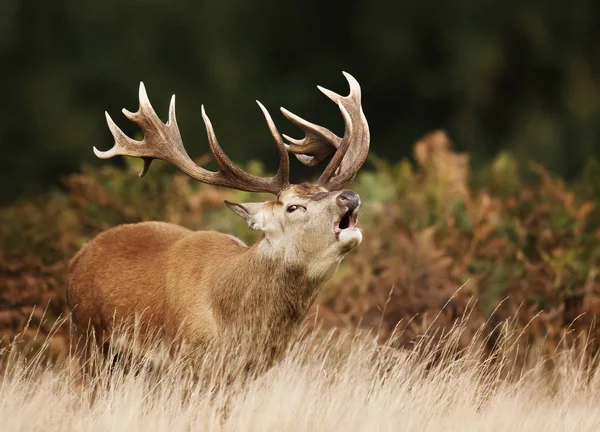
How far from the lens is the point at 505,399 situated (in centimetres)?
607

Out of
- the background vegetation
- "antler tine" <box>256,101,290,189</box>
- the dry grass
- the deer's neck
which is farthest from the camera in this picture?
the background vegetation

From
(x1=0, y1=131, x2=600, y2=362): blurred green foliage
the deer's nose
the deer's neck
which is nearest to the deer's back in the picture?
the deer's neck

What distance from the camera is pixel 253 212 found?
598 cm

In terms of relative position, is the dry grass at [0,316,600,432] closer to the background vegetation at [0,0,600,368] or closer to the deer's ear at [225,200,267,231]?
the deer's ear at [225,200,267,231]

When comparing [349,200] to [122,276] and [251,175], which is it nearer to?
[251,175]

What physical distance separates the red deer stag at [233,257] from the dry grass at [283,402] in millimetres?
227

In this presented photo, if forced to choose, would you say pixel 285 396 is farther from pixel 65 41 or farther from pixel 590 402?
pixel 65 41

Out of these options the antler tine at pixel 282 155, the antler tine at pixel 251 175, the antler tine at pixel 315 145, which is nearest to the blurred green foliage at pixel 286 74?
the antler tine at pixel 315 145

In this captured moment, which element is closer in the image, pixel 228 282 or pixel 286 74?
pixel 228 282

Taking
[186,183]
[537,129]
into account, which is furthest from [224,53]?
[186,183]

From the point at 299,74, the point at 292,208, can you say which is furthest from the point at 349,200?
the point at 299,74

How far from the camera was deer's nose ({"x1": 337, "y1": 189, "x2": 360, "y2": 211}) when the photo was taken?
5.57 m

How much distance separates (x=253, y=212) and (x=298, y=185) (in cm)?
26

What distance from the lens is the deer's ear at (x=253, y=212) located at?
5938 mm
